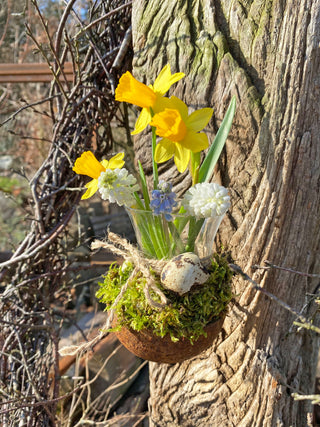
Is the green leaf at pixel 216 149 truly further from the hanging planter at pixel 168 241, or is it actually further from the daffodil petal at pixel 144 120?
the daffodil petal at pixel 144 120

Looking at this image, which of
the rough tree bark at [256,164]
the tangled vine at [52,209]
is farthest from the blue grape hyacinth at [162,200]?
the tangled vine at [52,209]

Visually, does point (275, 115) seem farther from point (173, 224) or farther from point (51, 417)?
point (51, 417)

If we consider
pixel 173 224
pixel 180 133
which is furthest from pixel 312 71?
pixel 173 224

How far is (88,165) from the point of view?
724 millimetres

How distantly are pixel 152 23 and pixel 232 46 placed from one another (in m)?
0.21

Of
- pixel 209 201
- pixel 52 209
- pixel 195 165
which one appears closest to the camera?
pixel 209 201

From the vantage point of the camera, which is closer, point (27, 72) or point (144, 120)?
point (144, 120)

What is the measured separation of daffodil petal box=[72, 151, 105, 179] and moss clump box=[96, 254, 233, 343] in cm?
24

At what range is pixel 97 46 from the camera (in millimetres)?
1103

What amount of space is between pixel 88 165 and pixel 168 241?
0.23 metres

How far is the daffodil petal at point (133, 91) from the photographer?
0.68 m

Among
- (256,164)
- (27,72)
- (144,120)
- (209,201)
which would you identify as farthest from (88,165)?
(27,72)

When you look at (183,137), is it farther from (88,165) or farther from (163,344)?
(163,344)

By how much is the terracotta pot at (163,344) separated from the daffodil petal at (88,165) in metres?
0.34
